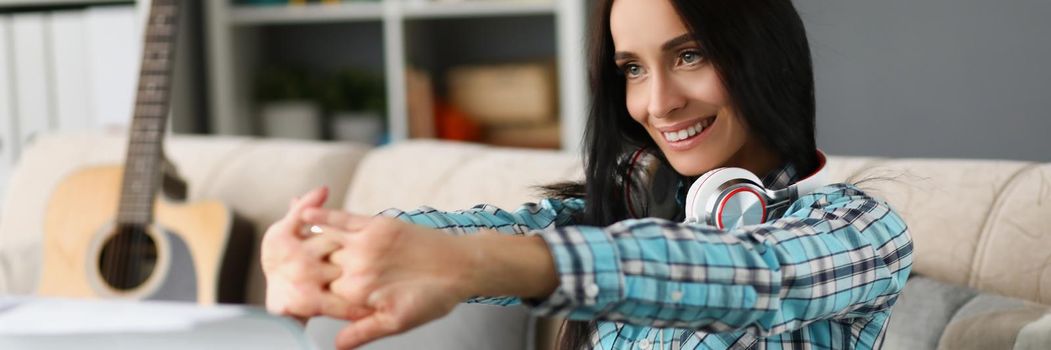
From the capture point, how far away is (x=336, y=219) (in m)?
0.57

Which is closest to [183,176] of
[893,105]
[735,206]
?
[893,105]

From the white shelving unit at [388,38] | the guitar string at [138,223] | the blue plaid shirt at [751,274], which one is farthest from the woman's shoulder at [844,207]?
the white shelving unit at [388,38]

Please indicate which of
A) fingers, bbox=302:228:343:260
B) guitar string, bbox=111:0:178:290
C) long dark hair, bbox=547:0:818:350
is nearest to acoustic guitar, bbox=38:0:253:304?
guitar string, bbox=111:0:178:290

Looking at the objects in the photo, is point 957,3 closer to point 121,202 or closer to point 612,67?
point 612,67

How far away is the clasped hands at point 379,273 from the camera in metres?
0.53

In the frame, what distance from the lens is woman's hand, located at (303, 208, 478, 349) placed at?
0.53 metres

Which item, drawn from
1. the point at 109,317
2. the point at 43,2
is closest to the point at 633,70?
the point at 109,317

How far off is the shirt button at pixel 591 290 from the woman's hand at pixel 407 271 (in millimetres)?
57

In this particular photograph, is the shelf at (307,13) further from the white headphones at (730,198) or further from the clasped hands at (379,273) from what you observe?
the clasped hands at (379,273)

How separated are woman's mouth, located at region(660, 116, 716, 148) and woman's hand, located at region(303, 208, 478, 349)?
36 cm

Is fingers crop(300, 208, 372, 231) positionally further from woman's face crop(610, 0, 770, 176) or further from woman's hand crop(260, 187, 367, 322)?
woman's face crop(610, 0, 770, 176)

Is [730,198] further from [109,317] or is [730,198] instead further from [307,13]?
[307,13]

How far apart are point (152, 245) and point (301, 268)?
4.44 feet

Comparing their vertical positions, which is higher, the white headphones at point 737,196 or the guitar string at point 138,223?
the white headphones at point 737,196
